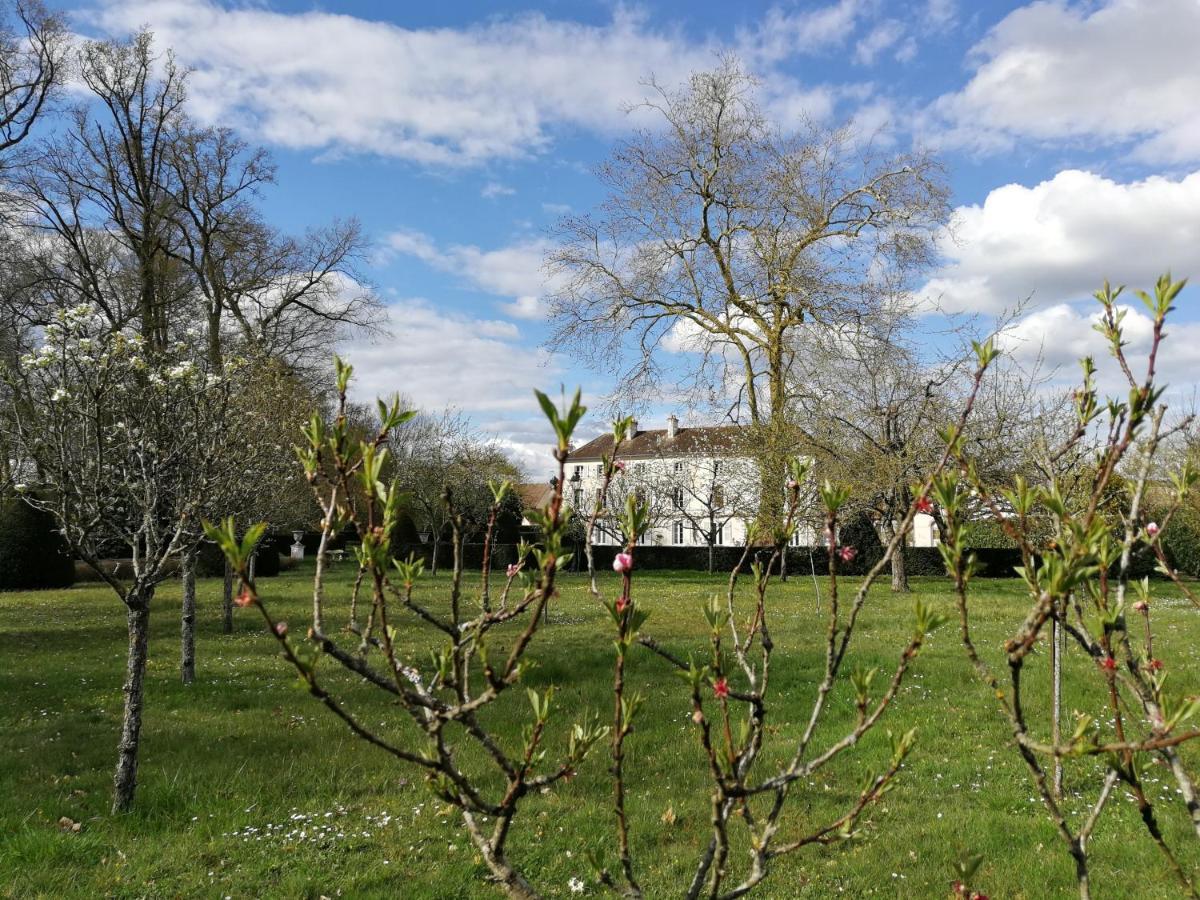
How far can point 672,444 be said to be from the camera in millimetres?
47281

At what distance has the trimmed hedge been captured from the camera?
21.4 metres

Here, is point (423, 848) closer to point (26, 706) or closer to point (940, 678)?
point (26, 706)

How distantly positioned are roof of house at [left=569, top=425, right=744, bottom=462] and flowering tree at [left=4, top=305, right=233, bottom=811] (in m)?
19.1

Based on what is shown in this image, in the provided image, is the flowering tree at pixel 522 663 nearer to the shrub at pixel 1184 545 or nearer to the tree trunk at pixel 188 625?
the tree trunk at pixel 188 625

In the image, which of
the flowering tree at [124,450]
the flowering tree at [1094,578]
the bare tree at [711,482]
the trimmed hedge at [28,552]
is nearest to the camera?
the flowering tree at [1094,578]

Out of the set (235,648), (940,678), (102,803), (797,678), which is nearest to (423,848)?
(102,803)

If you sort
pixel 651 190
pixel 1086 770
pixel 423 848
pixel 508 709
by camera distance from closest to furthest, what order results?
1. pixel 423 848
2. pixel 1086 770
3. pixel 508 709
4. pixel 651 190

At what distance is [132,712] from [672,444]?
139ft

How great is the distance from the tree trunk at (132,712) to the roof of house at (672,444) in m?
20.6

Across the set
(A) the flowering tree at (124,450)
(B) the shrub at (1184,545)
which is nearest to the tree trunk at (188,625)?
(A) the flowering tree at (124,450)

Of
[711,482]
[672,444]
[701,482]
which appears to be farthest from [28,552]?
[672,444]

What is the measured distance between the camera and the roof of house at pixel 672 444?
30825mm

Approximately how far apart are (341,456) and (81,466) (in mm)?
7224

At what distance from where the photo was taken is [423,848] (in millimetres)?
5078
